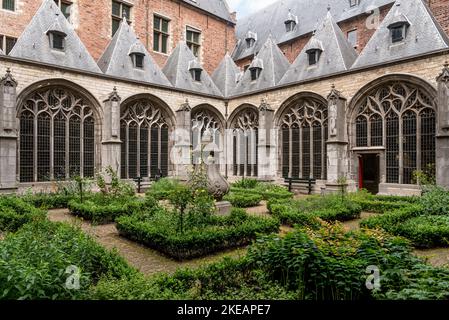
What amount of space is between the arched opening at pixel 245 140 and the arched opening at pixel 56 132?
8538 millimetres

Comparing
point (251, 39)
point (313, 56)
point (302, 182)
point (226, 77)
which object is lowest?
point (302, 182)

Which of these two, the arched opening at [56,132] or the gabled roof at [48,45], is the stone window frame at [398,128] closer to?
the arched opening at [56,132]

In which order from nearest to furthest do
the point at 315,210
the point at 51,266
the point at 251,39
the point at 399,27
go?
the point at 51,266 → the point at 315,210 → the point at 399,27 → the point at 251,39

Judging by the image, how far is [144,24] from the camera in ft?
68.0

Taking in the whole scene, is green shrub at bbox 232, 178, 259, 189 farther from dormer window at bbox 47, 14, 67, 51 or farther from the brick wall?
dormer window at bbox 47, 14, 67, 51

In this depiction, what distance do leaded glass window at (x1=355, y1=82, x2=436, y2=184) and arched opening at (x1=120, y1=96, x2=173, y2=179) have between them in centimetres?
1063

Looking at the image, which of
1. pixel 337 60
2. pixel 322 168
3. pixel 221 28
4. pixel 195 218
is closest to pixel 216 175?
pixel 195 218

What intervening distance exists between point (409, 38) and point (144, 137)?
45.5 feet

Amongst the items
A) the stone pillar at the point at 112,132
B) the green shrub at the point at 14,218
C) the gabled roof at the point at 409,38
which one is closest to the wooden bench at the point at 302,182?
the gabled roof at the point at 409,38

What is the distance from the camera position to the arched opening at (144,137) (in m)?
16.3

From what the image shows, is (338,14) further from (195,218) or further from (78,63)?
(195,218)

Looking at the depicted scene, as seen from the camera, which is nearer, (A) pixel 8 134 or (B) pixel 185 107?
(A) pixel 8 134

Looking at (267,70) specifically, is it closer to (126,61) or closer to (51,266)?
(126,61)

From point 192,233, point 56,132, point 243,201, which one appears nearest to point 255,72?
point 243,201
